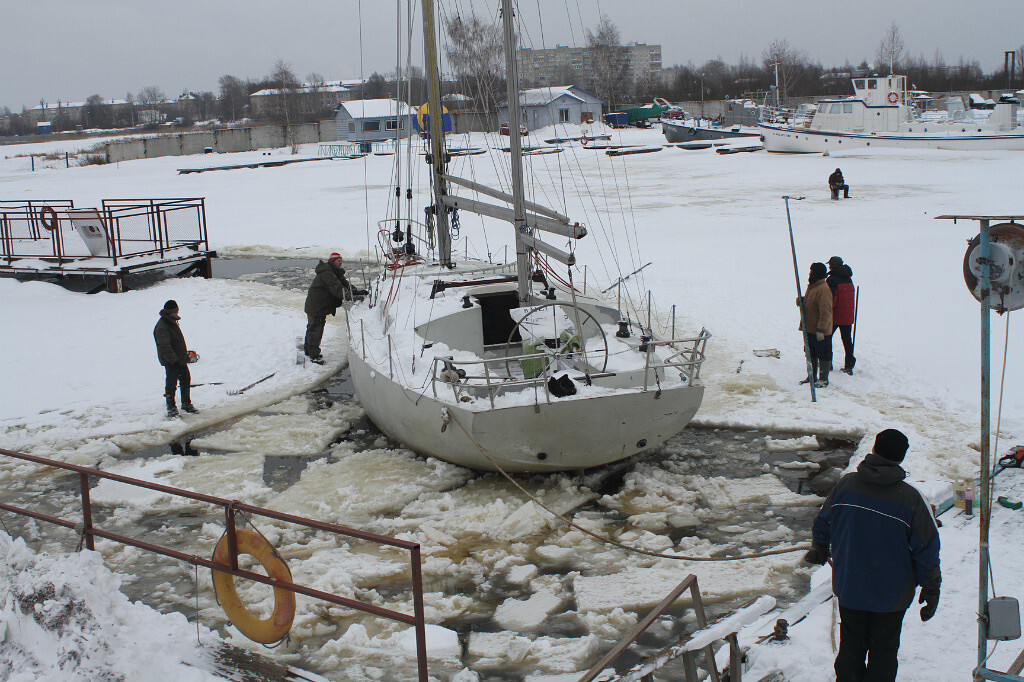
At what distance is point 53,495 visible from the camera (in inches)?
307

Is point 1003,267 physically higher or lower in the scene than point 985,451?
higher

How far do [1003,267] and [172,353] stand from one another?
843cm

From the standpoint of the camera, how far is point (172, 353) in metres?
9.65

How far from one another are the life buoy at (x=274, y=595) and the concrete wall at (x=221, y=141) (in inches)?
2495

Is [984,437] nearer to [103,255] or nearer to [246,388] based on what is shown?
[246,388]

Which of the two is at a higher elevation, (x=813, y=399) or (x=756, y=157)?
(x=756, y=157)

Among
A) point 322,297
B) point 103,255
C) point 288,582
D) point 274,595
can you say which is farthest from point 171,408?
point 103,255

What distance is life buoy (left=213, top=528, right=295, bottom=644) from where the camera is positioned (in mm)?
4609

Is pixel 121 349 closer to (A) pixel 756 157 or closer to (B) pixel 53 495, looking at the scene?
(B) pixel 53 495

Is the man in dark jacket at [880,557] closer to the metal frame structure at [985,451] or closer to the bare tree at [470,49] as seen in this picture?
the metal frame structure at [985,451]

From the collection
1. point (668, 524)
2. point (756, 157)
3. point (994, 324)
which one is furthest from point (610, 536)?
point (756, 157)

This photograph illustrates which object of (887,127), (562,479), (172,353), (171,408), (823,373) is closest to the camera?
(562,479)

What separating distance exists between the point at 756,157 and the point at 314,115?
256 ft

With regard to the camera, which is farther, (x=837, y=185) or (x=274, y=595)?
(x=837, y=185)
